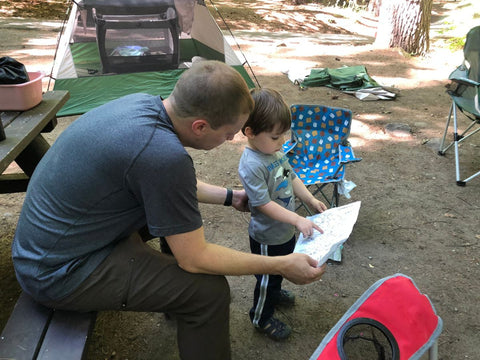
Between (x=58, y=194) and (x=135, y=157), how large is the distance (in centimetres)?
31

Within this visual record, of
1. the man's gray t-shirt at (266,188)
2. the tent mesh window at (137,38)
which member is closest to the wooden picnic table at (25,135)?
the man's gray t-shirt at (266,188)

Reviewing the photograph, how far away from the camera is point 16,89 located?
2102mm

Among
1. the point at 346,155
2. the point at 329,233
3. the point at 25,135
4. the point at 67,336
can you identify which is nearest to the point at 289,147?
the point at 346,155

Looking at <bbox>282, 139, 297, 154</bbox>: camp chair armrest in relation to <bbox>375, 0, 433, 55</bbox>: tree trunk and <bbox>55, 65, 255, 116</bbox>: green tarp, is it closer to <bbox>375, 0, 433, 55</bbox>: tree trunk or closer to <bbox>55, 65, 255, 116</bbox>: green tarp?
<bbox>55, 65, 255, 116</bbox>: green tarp

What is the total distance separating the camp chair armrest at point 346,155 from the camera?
2.55m

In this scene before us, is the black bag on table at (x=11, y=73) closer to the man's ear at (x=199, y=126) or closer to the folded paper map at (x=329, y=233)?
the man's ear at (x=199, y=126)

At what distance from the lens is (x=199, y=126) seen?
55.6 inches

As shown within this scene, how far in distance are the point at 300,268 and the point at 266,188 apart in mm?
410

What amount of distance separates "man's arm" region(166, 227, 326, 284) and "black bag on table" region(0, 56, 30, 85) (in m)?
1.27

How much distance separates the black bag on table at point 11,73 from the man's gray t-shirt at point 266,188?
1.16 meters

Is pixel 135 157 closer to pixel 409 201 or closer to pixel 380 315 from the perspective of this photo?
pixel 380 315

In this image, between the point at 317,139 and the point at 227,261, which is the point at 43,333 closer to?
the point at 227,261

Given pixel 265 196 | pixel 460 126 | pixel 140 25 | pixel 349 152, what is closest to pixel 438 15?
pixel 460 126

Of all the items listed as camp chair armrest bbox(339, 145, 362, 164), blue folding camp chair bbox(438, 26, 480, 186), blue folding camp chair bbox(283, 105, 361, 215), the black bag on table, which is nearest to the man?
the black bag on table
